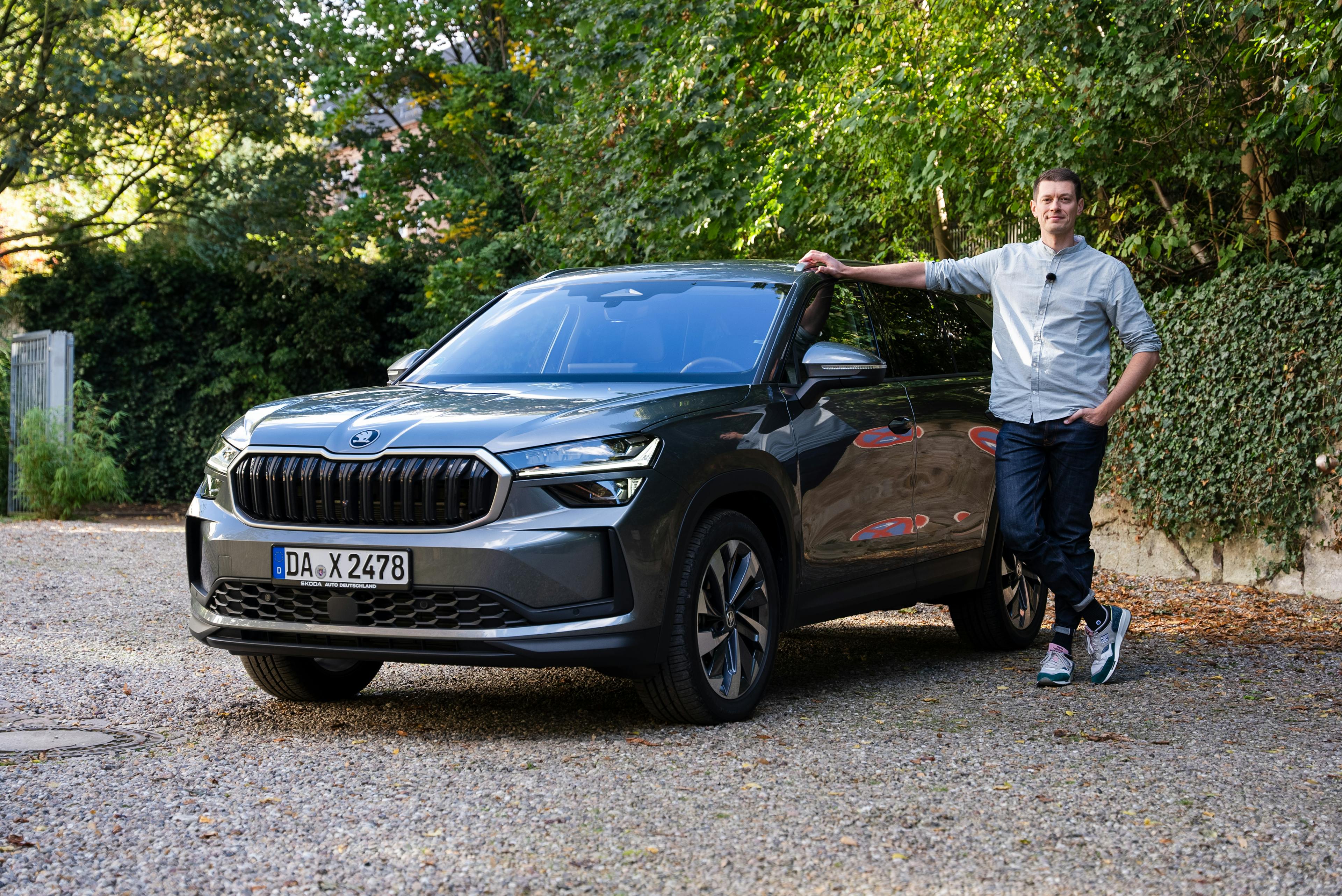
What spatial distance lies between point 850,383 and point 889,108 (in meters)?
5.08

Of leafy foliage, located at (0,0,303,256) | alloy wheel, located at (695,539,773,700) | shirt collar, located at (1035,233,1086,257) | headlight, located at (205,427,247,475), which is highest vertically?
leafy foliage, located at (0,0,303,256)

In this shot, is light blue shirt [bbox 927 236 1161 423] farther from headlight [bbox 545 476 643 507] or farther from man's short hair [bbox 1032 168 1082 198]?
headlight [bbox 545 476 643 507]

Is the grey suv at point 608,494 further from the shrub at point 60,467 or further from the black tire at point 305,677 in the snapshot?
the shrub at point 60,467

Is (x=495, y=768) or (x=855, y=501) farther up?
(x=855, y=501)

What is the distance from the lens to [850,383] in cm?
579

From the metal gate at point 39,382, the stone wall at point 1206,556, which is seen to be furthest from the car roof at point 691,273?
the metal gate at point 39,382

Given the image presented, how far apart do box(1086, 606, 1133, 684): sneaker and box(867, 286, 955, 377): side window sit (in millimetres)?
1323

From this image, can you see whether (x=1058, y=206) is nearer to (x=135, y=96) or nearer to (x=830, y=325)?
(x=830, y=325)

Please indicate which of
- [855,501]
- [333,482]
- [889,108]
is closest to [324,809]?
[333,482]

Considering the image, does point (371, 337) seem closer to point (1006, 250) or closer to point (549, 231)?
point (549, 231)

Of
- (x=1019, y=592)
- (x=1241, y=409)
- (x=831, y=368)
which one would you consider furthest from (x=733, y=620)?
(x=1241, y=409)

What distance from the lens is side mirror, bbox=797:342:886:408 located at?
5.48m

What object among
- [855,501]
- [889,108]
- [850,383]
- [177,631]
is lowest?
[177,631]

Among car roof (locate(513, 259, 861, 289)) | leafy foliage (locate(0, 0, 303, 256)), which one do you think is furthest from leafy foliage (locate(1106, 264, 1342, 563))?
leafy foliage (locate(0, 0, 303, 256))
